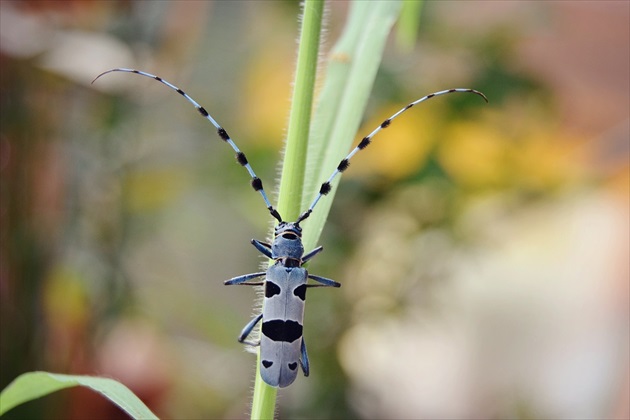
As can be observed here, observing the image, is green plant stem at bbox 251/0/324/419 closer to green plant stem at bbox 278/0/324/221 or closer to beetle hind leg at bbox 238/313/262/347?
Answer: green plant stem at bbox 278/0/324/221

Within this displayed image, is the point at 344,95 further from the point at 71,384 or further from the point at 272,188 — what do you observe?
the point at 272,188

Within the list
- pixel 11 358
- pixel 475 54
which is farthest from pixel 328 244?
pixel 11 358

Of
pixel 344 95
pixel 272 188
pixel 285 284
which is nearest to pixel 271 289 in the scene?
pixel 285 284

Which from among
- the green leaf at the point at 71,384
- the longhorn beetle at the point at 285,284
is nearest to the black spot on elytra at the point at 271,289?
the longhorn beetle at the point at 285,284

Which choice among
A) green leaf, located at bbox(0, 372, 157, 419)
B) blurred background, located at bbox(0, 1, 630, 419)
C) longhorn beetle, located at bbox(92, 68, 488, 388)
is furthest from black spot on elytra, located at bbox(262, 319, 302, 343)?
blurred background, located at bbox(0, 1, 630, 419)

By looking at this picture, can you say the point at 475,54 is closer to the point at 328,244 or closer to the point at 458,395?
the point at 328,244

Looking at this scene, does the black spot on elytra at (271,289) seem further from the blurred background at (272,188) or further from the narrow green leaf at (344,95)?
the blurred background at (272,188)
